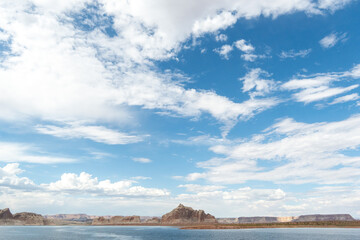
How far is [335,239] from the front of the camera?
143 m

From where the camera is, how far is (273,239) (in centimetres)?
14512

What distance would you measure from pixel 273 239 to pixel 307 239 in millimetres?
17360

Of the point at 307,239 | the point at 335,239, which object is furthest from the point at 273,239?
the point at 335,239

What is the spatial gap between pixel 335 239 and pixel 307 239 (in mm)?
13514

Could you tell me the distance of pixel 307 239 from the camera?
144750mm

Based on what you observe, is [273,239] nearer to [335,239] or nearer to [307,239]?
[307,239]

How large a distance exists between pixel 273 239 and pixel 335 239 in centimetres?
3081
